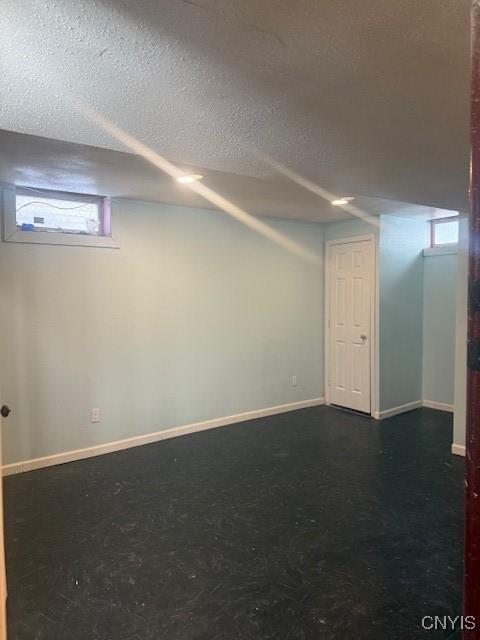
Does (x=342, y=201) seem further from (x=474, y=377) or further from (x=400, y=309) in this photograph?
(x=474, y=377)

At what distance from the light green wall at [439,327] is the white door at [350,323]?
3.07 ft

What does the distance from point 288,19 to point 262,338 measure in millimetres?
3952

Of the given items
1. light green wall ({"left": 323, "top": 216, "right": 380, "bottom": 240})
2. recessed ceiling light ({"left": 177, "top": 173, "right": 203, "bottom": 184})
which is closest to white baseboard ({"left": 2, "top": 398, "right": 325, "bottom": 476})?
light green wall ({"left": 323, "top": 216, "right": 380, "bottom": 240})

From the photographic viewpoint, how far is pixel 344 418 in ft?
16.0

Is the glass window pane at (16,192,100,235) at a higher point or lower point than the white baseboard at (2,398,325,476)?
higher

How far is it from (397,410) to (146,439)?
2.91 meters

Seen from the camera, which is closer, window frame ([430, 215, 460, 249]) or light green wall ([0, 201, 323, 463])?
light green wall ([0, 201, 323, 463])

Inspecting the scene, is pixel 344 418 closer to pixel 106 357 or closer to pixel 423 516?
pixel 423 516

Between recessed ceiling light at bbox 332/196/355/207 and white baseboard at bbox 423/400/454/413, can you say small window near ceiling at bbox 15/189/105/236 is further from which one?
white baseboard at bbox 423/400/454/413

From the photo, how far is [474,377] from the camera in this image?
47 centimetres

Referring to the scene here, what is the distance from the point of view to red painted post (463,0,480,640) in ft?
Answer: 1.53

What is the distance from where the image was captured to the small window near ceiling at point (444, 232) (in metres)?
5.10

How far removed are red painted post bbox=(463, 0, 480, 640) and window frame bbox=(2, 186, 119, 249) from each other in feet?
11.6

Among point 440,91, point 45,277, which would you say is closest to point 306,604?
point 440,91
